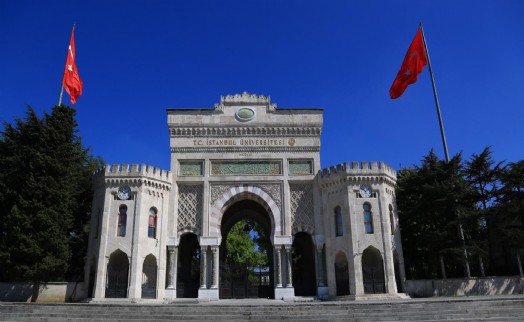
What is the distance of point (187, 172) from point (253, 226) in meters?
22.4

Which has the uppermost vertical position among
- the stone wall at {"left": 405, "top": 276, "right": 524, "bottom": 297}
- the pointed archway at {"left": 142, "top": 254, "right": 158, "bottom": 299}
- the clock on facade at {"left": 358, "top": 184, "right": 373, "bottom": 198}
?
the clock on facade at {"left": 358, "top": 184, "right": 373, "bottom": 198}

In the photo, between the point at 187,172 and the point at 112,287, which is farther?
the point at 187,172

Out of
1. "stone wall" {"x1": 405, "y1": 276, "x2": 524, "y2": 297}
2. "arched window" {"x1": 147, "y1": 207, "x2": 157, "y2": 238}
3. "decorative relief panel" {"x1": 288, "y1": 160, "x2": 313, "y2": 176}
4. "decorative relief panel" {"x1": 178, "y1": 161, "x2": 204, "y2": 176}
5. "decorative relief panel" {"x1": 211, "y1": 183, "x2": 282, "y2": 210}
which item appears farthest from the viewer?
"decorative relief panel" {"x1": 288, "y1": 160, "x2": 313, "y2": 176}

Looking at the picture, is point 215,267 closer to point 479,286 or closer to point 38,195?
point 38,195

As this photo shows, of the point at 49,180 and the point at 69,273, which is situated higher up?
the point at 49,180

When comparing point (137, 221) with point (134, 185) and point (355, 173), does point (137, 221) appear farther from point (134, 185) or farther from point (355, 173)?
point (355, 173)

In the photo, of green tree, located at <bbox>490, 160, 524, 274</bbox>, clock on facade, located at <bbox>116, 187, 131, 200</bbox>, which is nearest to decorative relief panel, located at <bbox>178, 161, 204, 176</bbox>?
clock on facade, located at <bbox>116, 187, 131, 200</bbox>

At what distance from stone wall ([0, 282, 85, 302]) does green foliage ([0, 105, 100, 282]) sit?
1.82ft

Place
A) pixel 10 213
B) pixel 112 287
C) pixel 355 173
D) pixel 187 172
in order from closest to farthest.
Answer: pixel 10 213 → pixel 112 287 → pixel 355 173 → pixel 187 172

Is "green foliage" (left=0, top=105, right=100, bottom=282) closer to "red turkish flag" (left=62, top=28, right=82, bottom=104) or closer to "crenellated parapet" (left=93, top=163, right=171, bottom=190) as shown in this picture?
"crenellated parapet" (left=93, top=163, right=171, bottom=190)

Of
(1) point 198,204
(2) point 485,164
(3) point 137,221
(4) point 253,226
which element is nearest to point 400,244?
(2) point 485,164

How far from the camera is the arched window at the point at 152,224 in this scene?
23.1 meters

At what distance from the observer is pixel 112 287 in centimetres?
2175

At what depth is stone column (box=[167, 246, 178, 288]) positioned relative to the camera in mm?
23016
